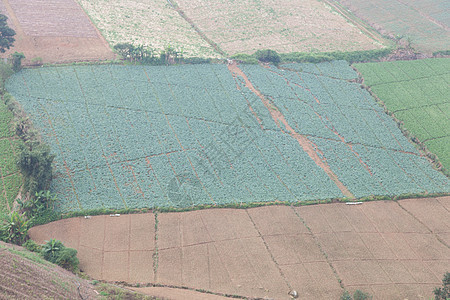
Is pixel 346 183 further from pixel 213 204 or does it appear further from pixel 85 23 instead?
pixel 85 23

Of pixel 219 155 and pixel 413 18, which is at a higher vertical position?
pixel 413 18

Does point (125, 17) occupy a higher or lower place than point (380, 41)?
higher

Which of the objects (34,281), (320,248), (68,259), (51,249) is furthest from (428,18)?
(34,281)

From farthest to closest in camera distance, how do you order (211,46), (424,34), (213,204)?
(424,34) < (211,46) < (213,204)

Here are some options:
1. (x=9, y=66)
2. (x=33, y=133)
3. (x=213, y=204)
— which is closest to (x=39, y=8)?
(x=9, y=66)

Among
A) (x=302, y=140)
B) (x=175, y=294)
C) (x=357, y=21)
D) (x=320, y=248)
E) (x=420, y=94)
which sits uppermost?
(x=357, y=21)

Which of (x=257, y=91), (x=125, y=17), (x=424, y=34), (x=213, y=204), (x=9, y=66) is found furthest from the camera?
(x=424, y=34)

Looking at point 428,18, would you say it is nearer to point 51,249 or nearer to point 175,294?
point 175,294
